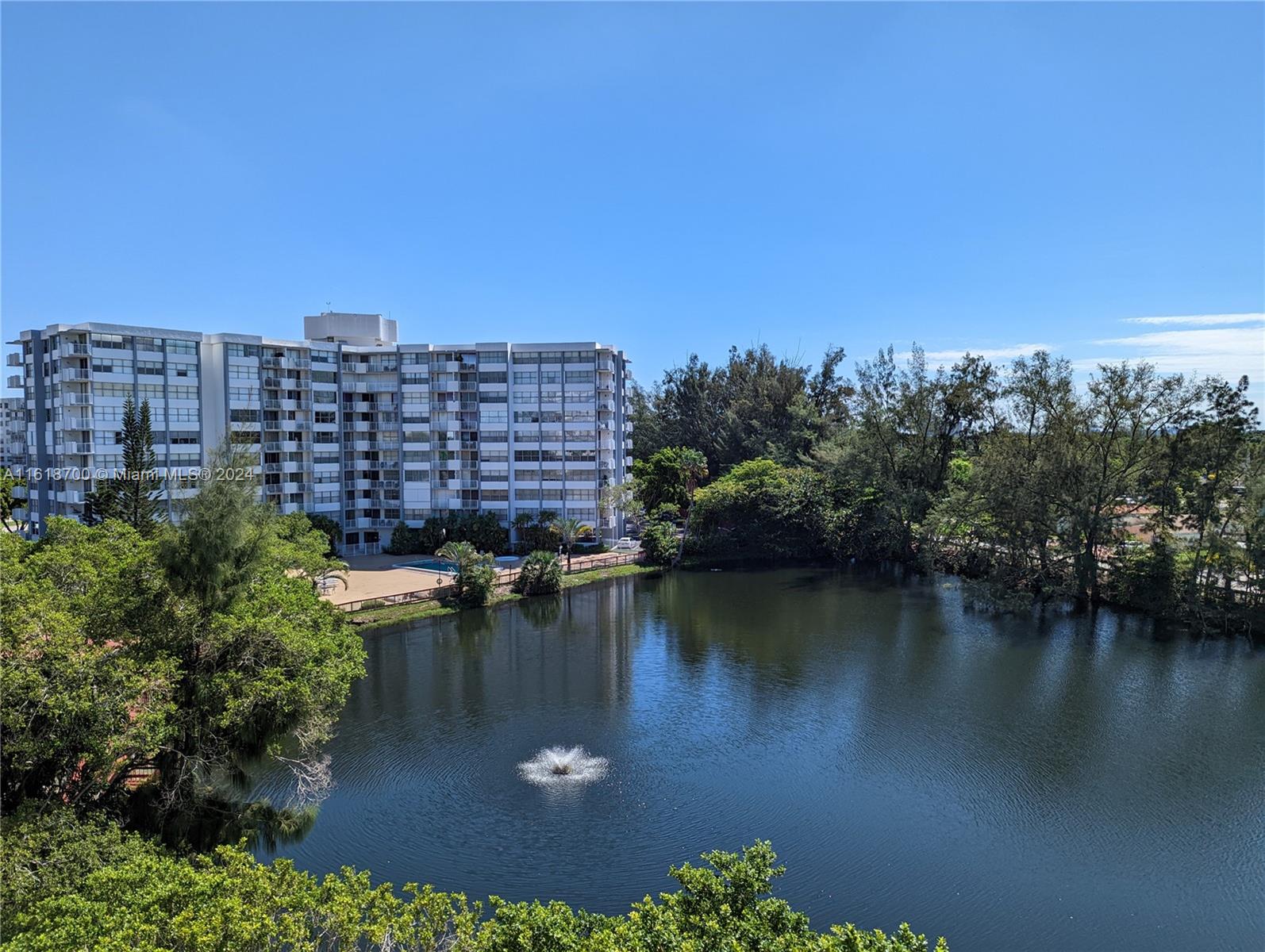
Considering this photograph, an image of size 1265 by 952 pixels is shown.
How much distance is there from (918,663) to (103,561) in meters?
28.4

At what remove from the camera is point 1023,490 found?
144 feet

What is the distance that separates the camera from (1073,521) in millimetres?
42969

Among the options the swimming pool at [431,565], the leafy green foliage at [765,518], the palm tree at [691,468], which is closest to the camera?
the swimming pool at [431,565]

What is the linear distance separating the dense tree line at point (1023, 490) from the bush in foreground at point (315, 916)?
35.4 meters

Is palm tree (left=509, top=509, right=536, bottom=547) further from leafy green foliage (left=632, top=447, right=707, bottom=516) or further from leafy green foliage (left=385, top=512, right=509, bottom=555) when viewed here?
leafy green foliage (left=632, top=447, right=707, bottom=516)

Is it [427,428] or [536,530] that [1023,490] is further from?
[427,428]

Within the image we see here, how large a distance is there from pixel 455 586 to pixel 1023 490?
30501mm

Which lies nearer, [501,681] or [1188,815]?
[1188,815]

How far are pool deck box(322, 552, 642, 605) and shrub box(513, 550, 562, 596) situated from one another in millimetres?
2050

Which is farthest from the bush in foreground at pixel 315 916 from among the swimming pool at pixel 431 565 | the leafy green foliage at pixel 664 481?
the leafy green foliage at pixel 664 481

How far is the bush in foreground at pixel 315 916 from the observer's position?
10391 mm

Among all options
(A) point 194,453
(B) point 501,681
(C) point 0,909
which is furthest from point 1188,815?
(A) point 194,453

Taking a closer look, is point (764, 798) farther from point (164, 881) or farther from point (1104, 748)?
point (164, 881)

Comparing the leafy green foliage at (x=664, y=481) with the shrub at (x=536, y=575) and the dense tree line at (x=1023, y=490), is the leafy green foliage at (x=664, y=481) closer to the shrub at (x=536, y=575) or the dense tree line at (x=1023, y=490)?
the dense tree line at (x=1023, y=490)
